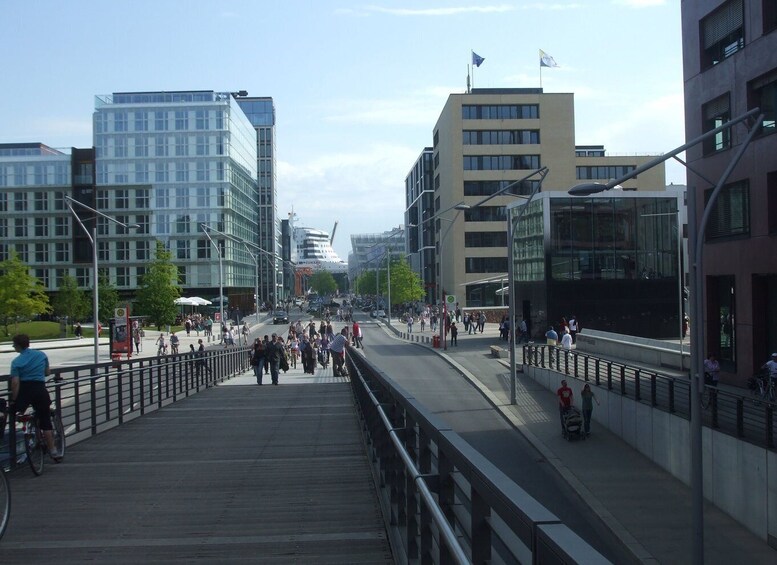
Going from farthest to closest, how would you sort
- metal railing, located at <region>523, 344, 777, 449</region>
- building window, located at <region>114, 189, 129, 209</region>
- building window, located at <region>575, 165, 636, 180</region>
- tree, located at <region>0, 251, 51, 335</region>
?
building window, located at <region>575, 165, 636, 180</region>, building window, located at <region>114, 189, 129, 209</region>, tree, located at <region>0, 251, 51, 335</region>, metal railing, located at <region>523, 344, 777, 449</region>

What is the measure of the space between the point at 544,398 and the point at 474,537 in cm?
3019

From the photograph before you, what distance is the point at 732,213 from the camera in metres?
28.9

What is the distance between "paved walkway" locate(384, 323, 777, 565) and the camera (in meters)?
15.0

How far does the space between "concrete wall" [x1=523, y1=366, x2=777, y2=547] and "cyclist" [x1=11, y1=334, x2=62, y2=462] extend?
12027 millimetres

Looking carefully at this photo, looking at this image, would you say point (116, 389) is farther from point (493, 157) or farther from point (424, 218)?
point (424, 218)

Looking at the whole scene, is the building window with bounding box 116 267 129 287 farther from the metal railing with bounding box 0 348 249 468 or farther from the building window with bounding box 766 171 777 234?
the building window with bounding box 766 171 777 234

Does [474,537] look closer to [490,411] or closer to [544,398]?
[490,411]

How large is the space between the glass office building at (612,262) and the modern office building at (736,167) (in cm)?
2390

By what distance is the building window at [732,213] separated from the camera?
28.0 metres

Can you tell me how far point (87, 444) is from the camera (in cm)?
1197

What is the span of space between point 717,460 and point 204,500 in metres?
13.1

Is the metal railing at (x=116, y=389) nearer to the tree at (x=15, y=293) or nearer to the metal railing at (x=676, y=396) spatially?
the metal railing at (x=676, y=396)

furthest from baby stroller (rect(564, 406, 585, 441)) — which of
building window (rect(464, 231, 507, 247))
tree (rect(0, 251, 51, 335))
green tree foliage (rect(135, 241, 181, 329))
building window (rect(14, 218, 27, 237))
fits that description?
building window (rect(14, 218, 27, 237))

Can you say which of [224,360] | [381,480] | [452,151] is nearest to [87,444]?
[381,480]
